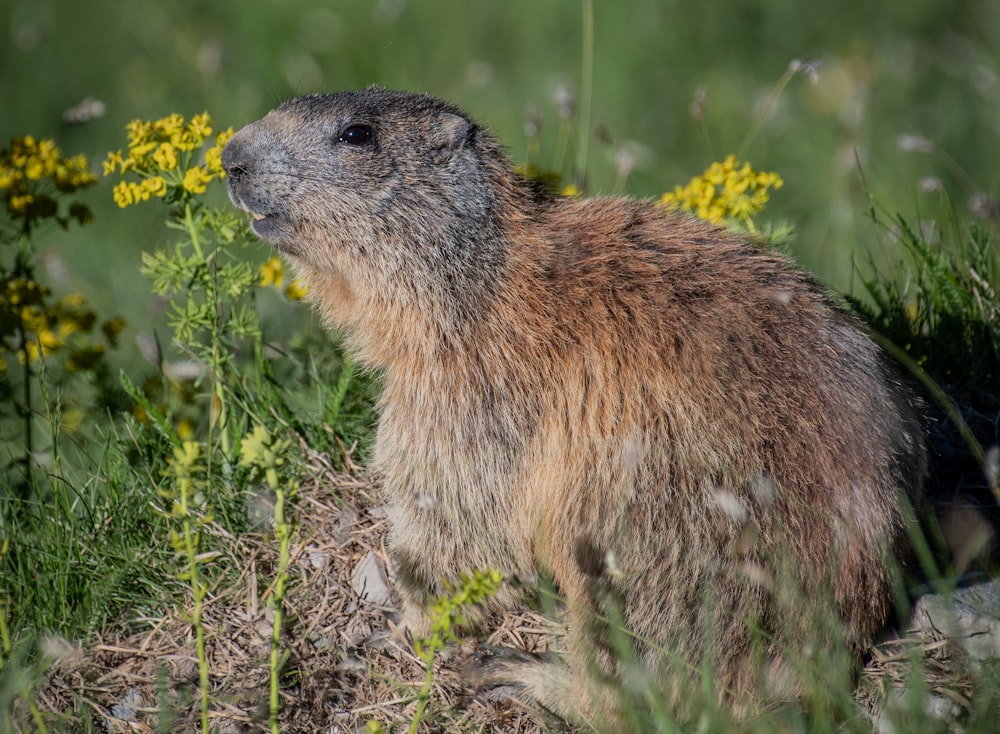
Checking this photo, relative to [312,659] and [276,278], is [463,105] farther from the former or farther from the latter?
[312,659]

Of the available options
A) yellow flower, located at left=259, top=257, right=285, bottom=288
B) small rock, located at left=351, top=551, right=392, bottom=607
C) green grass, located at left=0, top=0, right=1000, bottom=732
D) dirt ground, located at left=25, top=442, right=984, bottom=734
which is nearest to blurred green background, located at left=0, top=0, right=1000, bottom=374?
green grass, located at left=0, top=0, right=1000, bottom=732

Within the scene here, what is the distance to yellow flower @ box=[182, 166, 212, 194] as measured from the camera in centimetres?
429

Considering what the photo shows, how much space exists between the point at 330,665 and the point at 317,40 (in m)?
7.79

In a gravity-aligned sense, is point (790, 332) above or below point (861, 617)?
above

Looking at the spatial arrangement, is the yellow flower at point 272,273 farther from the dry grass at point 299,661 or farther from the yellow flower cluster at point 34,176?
the dry grass at point 299,661

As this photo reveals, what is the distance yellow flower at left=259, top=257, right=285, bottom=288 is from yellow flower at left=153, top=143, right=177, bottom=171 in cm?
64

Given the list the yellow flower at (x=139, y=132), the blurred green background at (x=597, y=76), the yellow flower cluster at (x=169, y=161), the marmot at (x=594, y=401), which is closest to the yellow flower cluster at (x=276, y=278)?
the marmot at (x=594, y=401)

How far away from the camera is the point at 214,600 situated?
418 cm

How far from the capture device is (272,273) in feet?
15.8

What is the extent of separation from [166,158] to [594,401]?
2.00m

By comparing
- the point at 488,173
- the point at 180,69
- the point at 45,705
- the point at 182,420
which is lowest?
the point at 45,705

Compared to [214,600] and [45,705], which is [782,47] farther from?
[45,705]

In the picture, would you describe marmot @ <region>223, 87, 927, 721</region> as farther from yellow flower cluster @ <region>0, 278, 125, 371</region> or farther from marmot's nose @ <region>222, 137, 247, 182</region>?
yellow flower cluster @ <region>0, 278, 125, 371</region>

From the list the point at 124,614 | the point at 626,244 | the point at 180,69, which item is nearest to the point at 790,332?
the point at 626,244
